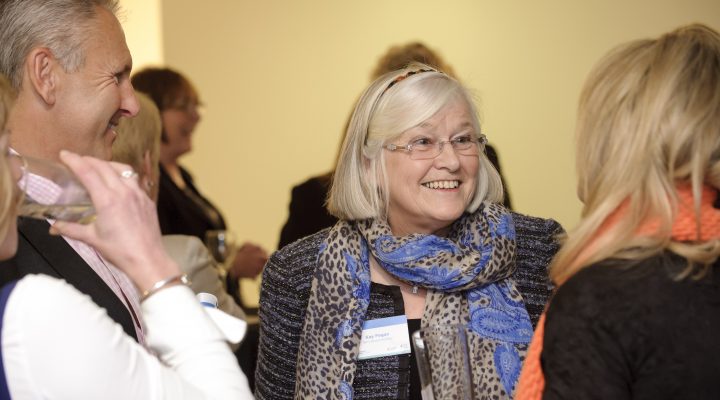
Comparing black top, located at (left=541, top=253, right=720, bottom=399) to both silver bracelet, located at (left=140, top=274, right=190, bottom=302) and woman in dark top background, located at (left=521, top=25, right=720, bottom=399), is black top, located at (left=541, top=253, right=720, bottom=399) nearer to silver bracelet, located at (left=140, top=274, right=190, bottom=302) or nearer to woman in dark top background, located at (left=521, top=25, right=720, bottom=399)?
woman in dark top background, located at (left=521, top=25, right=720, bottom=399)

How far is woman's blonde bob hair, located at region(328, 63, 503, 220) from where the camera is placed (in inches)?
104

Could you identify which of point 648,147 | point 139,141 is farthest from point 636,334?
point 139,141

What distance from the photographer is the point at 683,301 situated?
1.42 metres

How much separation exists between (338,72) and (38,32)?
441cm

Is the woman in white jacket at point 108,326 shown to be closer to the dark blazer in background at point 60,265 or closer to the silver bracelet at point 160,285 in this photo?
the silver bracelet at point 160,285

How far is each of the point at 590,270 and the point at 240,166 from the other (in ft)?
18.0

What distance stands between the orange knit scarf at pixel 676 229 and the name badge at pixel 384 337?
932mm

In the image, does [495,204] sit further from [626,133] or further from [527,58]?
[527,58]

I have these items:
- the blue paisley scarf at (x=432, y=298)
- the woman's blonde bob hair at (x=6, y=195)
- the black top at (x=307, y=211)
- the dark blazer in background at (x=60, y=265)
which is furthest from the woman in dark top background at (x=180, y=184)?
the woman's blonde bob hair at (x=6, y=195)

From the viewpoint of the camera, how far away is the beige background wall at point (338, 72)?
6168 mm

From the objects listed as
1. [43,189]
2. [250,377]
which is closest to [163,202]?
[250,377]

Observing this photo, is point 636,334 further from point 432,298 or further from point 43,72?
point 43,72

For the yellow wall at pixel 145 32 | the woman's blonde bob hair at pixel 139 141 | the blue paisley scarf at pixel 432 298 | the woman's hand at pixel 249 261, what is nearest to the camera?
the blue paisley scarf at pixel 432 298

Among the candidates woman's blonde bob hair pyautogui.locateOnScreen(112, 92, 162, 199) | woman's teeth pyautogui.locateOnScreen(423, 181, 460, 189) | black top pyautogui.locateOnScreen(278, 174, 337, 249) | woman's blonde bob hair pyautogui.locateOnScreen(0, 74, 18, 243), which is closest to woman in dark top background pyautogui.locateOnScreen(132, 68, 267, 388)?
black top pyautogui.locateOnScreen(278, 174, 337, 249)
